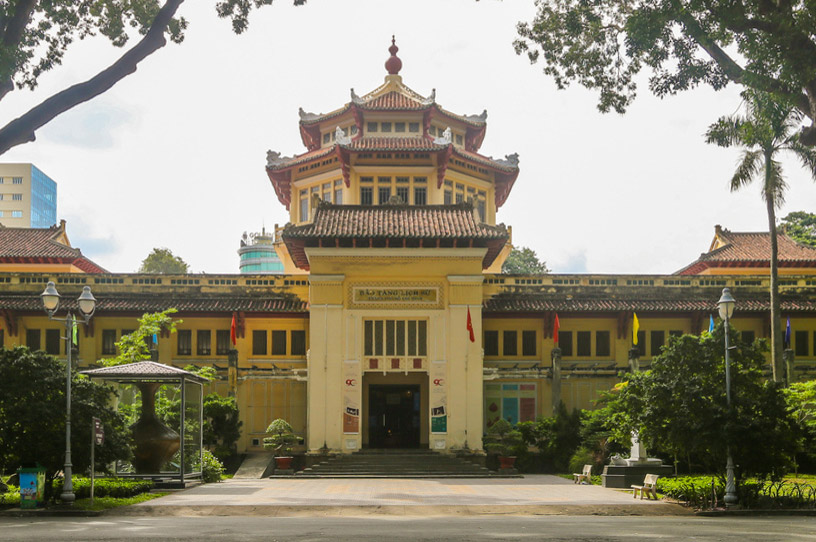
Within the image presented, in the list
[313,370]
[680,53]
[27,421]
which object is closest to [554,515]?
[680,53]

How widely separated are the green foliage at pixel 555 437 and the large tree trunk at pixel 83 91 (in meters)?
26.2

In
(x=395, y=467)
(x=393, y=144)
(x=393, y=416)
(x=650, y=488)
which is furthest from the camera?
(x=393, y=144)

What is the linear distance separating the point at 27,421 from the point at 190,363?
21.2 metres

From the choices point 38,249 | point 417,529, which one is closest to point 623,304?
point 417,529

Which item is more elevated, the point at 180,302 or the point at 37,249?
the point at 37,249

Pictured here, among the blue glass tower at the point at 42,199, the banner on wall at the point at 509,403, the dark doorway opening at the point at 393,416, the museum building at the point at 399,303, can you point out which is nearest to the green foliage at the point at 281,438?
the museum building at the point at 399,303

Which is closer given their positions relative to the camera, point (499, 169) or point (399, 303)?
point (399, 303)

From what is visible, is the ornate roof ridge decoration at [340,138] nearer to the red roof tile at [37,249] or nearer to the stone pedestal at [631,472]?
the red roof tile at [37,249]

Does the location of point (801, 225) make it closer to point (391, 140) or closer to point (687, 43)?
point (391, 140)

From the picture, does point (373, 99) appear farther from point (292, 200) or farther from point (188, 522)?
point (188, 522)

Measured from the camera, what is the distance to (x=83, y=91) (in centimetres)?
1502

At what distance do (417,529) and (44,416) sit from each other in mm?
10012

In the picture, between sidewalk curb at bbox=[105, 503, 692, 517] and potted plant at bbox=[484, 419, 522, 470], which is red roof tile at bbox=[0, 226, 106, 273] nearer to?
potted plant at bbox=[484, 419, 522, 470]

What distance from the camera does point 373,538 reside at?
53.9ft
